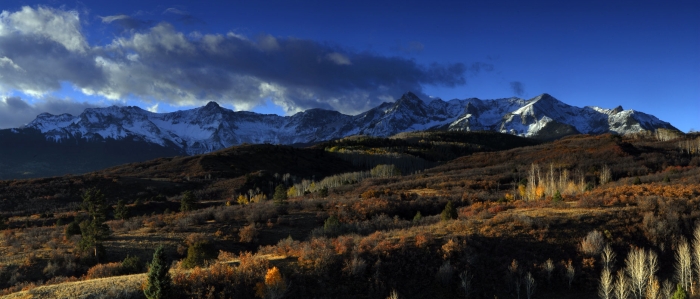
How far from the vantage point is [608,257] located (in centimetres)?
2012

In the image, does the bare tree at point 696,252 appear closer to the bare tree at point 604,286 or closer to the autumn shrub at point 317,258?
the bare tree at point 604,286

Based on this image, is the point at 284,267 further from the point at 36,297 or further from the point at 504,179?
the point at 504,179

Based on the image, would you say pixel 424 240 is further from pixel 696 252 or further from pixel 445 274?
pixel 696 252

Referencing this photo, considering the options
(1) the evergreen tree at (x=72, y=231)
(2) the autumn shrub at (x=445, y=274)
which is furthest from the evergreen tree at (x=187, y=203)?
(2) the autumn shrub at (x=445, y=274)

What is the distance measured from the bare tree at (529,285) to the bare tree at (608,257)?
13.0ft

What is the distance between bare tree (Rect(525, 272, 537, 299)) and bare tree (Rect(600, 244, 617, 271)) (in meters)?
3.96

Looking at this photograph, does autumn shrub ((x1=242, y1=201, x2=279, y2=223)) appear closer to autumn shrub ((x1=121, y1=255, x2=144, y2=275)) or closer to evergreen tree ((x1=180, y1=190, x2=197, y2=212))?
evergreen tree ((x1=180, y1=190, x2=197, y2=212))

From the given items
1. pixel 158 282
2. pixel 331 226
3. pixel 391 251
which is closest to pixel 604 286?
pixel 391 251

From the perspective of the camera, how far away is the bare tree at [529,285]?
1869cm

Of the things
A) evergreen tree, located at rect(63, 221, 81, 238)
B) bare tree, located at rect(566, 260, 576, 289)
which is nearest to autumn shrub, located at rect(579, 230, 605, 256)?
bare tree, located at rect(566, 260, 576, 289)

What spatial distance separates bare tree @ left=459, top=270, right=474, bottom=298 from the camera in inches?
741

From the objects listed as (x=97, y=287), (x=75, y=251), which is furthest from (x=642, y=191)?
(x=75, y=251)

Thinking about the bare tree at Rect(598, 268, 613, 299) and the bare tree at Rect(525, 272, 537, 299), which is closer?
the bare tree at Rect(598, 268, 613, 299)

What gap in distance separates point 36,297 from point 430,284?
1597 cm
